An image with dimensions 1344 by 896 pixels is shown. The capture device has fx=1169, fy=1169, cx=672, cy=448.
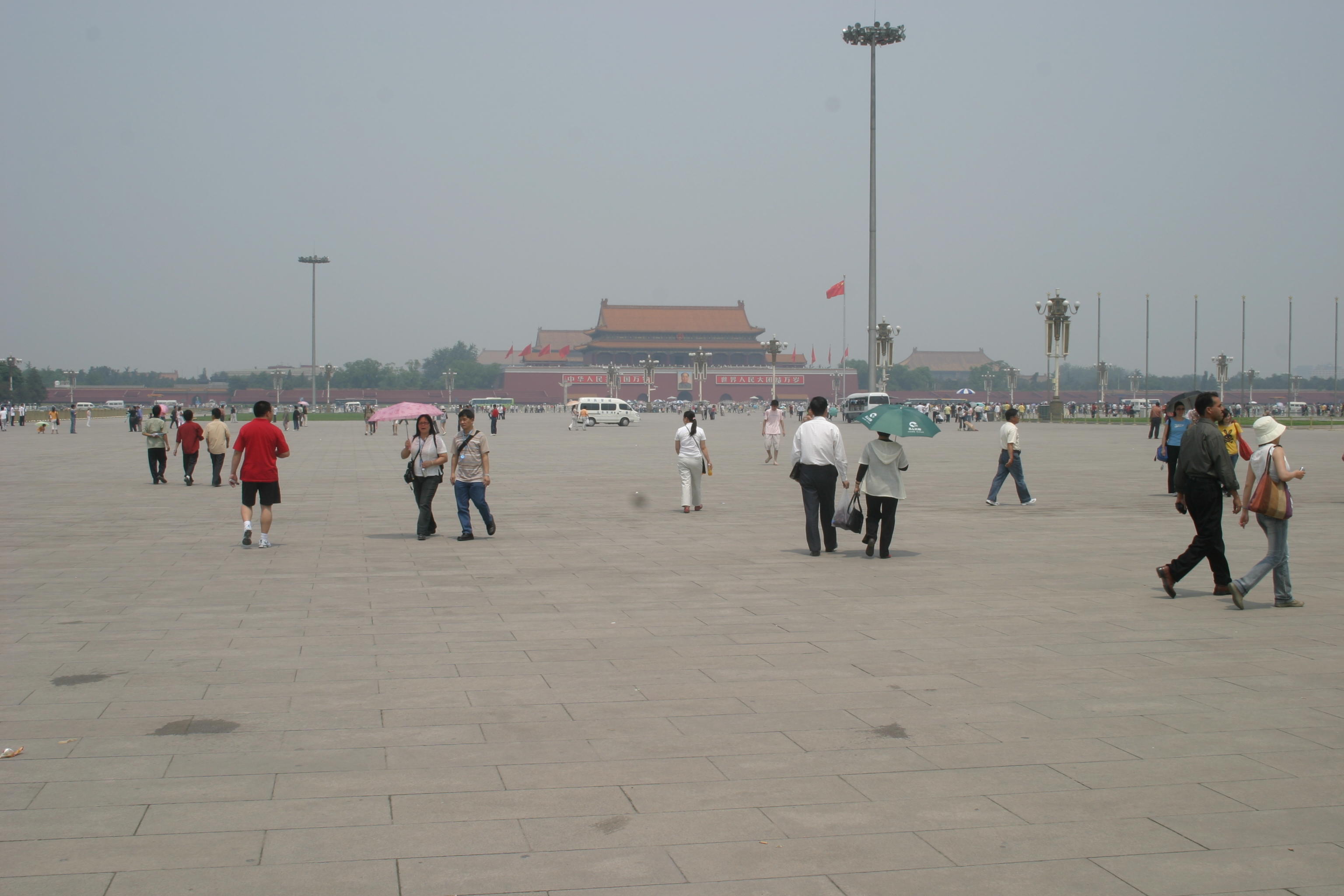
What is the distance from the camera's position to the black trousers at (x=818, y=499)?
29.6ft

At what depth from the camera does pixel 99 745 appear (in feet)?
13.3

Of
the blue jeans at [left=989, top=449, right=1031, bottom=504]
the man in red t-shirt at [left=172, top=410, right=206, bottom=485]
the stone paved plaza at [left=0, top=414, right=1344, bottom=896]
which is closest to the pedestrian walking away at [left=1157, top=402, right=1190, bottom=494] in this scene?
the blue jeans at [left=989, top=449, right=1031, bottom=504]

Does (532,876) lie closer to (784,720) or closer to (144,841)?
(144,841)

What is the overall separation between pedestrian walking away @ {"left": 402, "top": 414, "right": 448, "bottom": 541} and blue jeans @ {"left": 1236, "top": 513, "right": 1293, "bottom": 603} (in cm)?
622

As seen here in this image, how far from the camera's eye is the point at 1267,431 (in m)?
6.67

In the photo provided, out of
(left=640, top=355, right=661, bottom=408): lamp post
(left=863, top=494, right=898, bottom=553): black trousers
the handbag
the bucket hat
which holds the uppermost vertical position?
(left=640, top=355, right=661, bottom=408): lamp post

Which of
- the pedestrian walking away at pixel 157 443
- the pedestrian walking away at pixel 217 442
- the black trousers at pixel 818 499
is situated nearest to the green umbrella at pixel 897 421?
the black trousers at pixel 818 499

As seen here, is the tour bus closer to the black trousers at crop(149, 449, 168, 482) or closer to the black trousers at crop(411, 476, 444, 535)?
the black trousers at crop(149, 449, 168, 482)

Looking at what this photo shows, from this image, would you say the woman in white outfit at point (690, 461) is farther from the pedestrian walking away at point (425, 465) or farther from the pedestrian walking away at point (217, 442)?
the pedestrian walking away at point (217, 442)

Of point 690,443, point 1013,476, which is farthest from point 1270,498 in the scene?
point 690,443

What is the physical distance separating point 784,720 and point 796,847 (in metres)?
1.24

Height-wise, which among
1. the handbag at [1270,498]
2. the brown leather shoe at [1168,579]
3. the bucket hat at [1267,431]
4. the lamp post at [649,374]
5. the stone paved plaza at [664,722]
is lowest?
the stone paved plaza at [664,722]

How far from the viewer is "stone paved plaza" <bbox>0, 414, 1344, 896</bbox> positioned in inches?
120

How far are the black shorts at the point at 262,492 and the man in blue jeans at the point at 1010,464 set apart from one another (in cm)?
748
